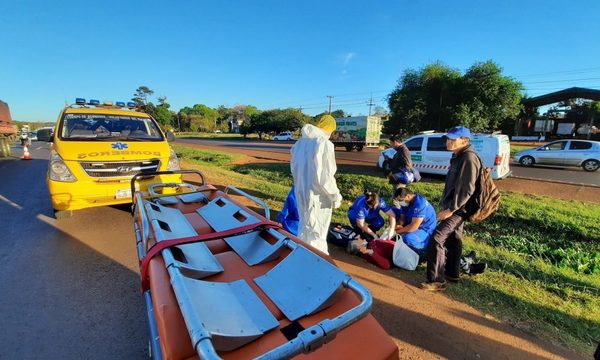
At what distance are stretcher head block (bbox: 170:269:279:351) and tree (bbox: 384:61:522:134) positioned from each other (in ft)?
91.1

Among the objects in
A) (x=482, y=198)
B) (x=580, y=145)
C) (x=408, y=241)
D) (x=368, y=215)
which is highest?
(x=580, y=145)

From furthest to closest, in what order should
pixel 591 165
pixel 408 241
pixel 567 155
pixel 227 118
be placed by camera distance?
pixel 227 118, pixel 567 155, pixel 591 165, pixel 408 241

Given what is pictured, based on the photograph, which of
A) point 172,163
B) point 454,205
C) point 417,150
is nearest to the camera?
point 454,205

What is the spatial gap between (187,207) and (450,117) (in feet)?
91.0

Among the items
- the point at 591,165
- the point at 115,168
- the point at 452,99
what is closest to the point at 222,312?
the point at 115,168

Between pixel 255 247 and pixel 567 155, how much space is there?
18107 millimetres

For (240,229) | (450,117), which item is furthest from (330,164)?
(450,117)

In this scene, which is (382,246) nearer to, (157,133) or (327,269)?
(327,269)

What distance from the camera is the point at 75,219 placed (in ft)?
17.2

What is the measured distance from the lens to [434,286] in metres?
3.34

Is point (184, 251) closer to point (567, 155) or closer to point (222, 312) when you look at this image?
point (222, 312)

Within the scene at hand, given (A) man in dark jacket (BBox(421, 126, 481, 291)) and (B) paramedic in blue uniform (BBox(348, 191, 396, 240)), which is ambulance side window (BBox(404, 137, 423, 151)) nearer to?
(B) paramedic in blue uniform (BBox(348, 191, 396, 240))

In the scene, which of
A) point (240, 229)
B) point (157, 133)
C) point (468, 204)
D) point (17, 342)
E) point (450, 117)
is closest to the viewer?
point (240, 229)

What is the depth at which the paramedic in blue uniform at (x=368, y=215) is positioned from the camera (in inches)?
179
